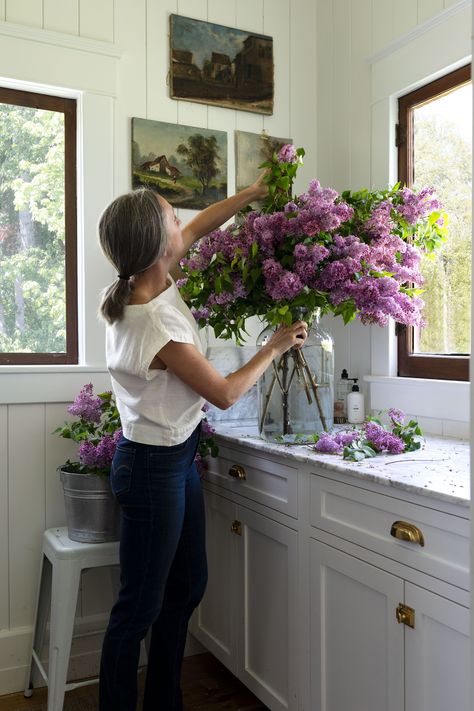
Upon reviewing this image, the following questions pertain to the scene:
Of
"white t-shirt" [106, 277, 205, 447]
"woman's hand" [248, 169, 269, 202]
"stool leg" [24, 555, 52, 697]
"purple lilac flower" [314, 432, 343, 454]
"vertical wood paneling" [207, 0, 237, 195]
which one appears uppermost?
"vertical wood paneling" [207, 0, 237, 195]

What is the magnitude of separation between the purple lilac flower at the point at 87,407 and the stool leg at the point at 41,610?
1.75 ft

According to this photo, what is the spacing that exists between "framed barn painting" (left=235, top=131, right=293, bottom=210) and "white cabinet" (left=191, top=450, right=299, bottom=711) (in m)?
1.16

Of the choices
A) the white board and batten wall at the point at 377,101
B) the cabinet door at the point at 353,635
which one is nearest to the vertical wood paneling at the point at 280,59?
the white board and batten wall at the point at 377,101

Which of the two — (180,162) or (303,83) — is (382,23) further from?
(180,162)

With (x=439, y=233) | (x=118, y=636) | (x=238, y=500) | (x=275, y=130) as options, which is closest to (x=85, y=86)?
(x=275, y=130)

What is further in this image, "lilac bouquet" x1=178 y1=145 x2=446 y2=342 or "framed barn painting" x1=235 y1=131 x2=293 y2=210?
"framed barn painting" x1=235 y1=131 x2=293 y2=210

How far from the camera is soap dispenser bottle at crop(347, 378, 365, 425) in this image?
2.55 meters

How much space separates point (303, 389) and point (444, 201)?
0.82 m

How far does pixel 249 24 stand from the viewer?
2846 mm

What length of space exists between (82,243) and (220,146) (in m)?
0.70

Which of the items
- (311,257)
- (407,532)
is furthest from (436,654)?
(311,257)

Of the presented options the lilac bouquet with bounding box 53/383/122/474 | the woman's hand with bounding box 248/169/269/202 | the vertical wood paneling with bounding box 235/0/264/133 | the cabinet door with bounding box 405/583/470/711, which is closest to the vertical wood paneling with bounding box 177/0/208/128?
the vertical wood paneling with bounding box 235/0/264/133

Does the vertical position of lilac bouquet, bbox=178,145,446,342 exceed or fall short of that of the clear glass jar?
it exceeds it

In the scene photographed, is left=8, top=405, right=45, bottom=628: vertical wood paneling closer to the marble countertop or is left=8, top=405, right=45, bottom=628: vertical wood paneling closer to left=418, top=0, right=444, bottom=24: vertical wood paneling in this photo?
the marble countertop
